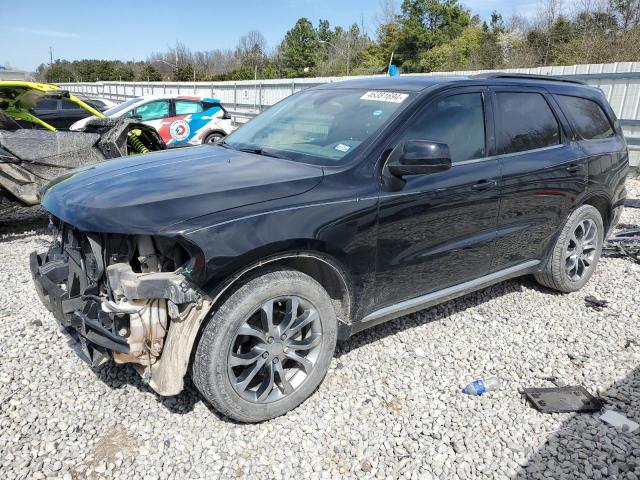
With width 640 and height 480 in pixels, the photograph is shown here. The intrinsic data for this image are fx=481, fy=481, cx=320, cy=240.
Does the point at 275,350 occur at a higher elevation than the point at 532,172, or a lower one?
lower

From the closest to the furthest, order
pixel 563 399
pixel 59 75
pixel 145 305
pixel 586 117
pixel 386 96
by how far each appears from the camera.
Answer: pixel 145 305, pixel 563 399, pixel 386 96, pixel 586 117, pixel 59 75

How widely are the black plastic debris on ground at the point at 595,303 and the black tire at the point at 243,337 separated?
280 centimetres

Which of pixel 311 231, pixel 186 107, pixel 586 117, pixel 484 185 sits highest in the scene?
pixel 186 107

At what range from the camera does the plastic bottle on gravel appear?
300 centimetres

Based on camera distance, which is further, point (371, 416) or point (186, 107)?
point (186, 107)

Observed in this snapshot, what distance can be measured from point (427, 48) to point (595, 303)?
42201 millimetres

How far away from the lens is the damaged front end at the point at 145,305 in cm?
221

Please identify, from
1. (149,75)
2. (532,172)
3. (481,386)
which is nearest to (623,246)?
(532,172)

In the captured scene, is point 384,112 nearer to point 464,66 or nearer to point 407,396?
point 407,396

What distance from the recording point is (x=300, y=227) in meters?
2.47

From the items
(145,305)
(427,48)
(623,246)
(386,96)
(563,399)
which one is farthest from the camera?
(427,48)

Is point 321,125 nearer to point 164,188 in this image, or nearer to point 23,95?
point 164,188

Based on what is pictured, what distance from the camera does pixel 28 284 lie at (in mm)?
4480

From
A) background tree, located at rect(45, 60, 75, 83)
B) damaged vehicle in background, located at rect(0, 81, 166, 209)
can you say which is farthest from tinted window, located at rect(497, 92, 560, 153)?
background tree, located at rect(45, 60, 75, 83)
